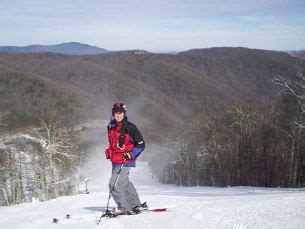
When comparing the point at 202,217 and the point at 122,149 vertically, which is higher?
the point at 122,149

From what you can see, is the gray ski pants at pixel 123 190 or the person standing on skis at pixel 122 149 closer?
the person standing on skis at pixel 122 149

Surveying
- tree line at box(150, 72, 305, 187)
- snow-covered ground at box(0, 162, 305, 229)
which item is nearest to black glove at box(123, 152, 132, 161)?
snow-covered ground at box(0, 162, 305, 229)

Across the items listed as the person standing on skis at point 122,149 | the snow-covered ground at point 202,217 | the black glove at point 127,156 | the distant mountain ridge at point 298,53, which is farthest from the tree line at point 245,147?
the black glove at point 127,156

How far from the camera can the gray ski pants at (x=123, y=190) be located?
7793 millimetres

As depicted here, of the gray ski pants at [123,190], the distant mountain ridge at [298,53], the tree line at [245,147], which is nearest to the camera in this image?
the gray ski pants at [123,190]

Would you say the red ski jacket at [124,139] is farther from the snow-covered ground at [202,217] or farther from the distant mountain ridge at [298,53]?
the distant mountain ridge at [298,53]

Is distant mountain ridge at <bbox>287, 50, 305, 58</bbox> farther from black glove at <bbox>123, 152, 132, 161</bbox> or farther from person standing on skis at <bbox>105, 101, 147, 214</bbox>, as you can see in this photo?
black glove at <bbox>123, 152, 132, 161</bbox>

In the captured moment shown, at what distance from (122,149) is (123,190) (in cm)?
91

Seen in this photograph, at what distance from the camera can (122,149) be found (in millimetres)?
7605

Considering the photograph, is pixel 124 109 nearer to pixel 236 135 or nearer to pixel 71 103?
pixel 236 135

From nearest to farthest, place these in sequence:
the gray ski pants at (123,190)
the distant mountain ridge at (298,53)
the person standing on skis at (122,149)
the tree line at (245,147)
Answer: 1. the person standing on skis at (122,149)
2. the gray ski pants at (123,190)
3. the distant mountain ridge at (298,53)
4. the tree line at (245,147)

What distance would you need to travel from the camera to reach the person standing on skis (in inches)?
299

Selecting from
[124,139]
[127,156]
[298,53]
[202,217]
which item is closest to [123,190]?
[127,156]

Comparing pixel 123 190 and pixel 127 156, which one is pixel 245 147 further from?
pixel 127 156
